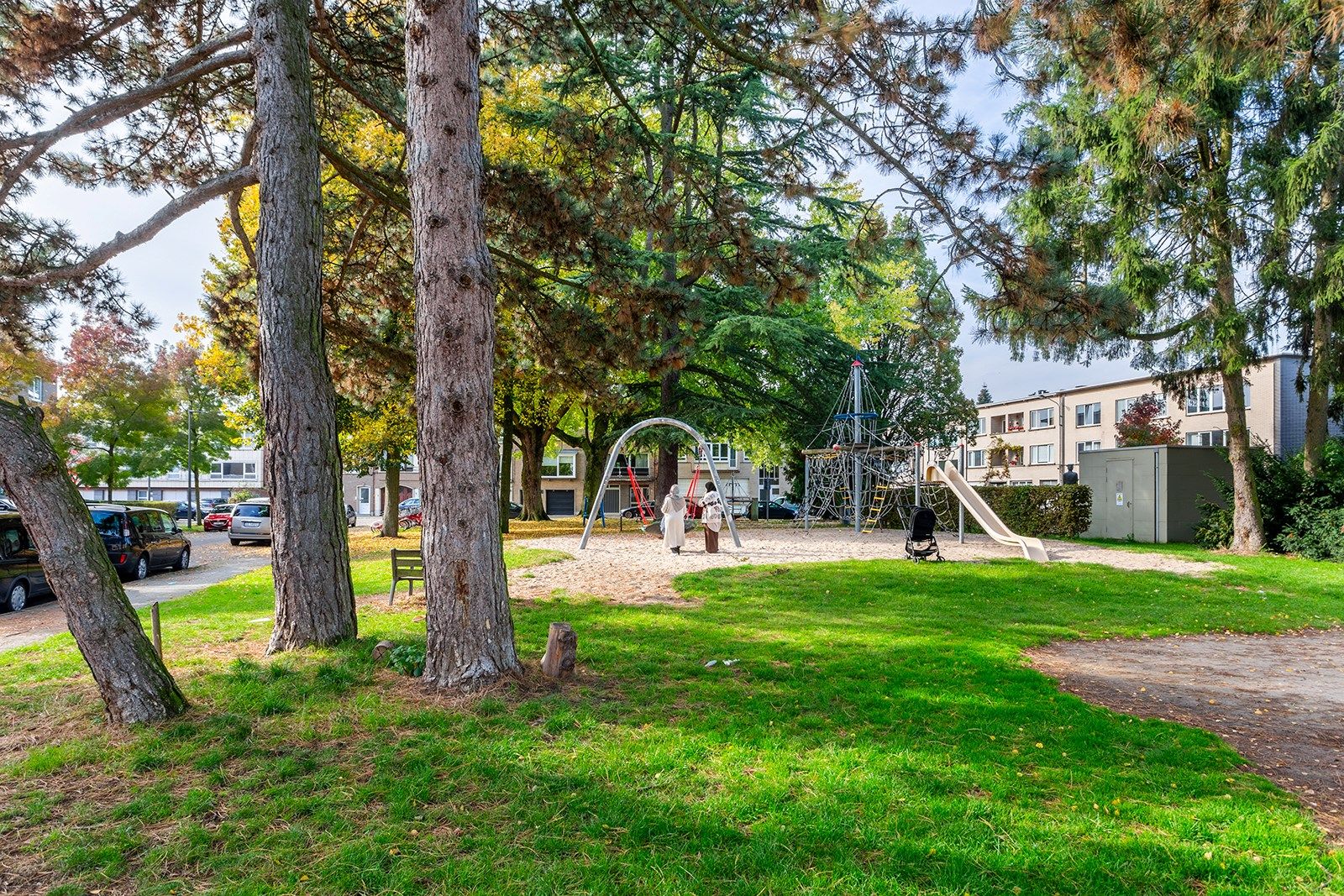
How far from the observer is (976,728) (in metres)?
5.10

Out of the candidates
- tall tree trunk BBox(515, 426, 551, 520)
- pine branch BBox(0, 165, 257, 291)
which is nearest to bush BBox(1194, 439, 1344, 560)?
pine branch BBox(0, 165, 257, 291)

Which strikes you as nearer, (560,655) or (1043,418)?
(560,655)

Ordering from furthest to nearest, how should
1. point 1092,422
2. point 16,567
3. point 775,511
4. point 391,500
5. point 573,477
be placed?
1. point 573,477
2. point 1092,422
3. point 775,511
4. point 391,500
5. point 16,567

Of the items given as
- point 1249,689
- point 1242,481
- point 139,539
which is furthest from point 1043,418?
point 139,539

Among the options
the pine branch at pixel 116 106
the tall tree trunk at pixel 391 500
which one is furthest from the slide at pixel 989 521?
the tall tree trunk at pixel 391 500

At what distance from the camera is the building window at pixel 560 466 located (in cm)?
5488

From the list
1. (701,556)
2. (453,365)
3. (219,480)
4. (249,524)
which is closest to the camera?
(453,365)

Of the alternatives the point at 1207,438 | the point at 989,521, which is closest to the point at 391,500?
the point at 989,521

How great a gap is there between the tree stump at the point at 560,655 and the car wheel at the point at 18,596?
11596mm

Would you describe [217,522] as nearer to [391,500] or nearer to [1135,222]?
[391,500]

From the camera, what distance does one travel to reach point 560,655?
6.27 meters

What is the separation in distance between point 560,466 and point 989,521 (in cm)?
4018

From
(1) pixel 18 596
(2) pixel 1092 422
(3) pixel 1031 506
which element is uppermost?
(2) pixel 1092 422

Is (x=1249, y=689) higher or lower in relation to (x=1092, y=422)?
lower
